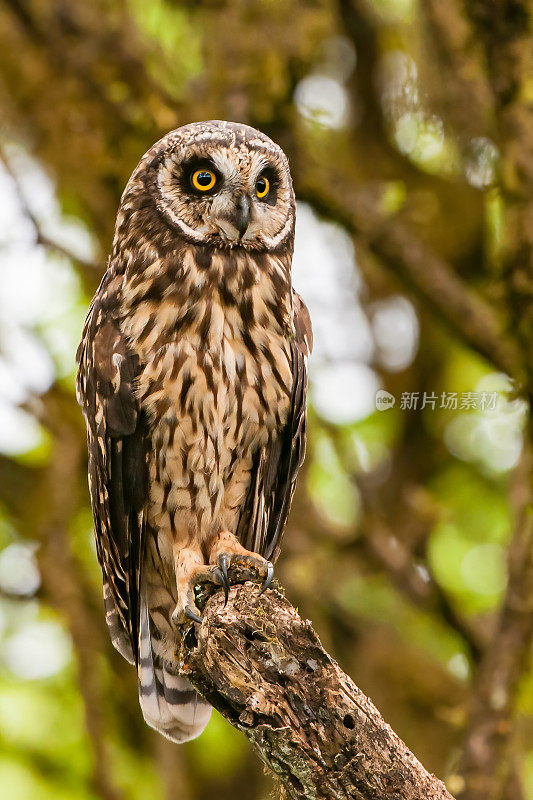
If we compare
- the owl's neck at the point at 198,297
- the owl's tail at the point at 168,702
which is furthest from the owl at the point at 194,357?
the owl's tail at the point at 168,702

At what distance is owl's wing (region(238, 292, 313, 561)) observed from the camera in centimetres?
333

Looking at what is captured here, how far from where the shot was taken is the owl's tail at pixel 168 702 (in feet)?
11.7

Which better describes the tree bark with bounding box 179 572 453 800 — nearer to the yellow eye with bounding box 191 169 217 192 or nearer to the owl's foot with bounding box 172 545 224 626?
the owl's foot with bounding box 172 545 224 626

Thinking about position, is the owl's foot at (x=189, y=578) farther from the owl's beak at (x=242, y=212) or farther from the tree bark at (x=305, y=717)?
the owl's beak at (x=242, y=212)

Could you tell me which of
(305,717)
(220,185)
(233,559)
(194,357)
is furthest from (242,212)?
(305,717)

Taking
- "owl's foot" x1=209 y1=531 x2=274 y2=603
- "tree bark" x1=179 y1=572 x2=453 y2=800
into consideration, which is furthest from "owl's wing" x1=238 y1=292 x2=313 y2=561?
"tree bark" x1=179 y1=572 x2=453 y2=800

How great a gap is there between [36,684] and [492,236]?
14.3 feet

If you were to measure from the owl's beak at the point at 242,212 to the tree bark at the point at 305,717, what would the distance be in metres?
1.31

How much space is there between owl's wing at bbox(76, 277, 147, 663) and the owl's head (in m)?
0.39

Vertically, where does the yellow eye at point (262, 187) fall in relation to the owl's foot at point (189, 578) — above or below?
above

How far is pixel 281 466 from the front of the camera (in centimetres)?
349

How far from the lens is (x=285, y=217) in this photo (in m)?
3.27

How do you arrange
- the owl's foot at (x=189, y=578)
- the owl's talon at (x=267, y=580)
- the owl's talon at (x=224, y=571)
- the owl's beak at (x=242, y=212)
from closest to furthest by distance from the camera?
the owl's talon at (x=267, y=580), the owl's talon at (x=224, y=571), the owl's foot at (x=189, y=578), the owl's beak at (x=242, y=212)

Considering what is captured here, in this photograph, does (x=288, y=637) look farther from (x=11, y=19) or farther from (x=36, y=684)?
(x=36, y=684)
